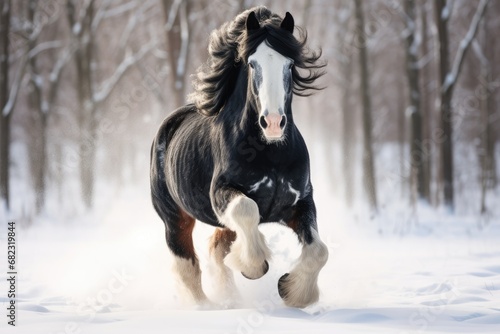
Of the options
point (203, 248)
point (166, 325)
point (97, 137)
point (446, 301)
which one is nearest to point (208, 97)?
point (166, 325)

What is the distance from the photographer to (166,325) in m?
3.78

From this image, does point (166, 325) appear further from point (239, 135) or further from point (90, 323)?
point (239, 135)

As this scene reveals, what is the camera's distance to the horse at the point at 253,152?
446cm

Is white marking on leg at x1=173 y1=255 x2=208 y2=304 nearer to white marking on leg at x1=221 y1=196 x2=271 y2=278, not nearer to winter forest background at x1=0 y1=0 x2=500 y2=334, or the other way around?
winter forest background at x1=0 y1=0 x2=500 y2=334

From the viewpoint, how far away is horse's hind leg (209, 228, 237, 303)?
5.83 meters

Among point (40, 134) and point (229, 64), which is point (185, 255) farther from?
point (40, 134)

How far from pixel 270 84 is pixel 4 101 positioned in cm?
1321

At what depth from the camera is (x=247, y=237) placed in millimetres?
4449

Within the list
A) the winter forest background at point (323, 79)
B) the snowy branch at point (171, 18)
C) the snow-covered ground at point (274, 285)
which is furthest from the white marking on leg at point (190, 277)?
the snowy branch at point (171, 18)

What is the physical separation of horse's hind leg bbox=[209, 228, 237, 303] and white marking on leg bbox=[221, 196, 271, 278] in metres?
1.11

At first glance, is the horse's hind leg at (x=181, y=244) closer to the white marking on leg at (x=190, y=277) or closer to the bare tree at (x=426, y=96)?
the white marking on leg at (x=190, y=277)

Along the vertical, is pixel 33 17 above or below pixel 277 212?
above

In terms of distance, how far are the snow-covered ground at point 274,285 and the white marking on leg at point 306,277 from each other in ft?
0.33

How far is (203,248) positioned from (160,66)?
18665mm
